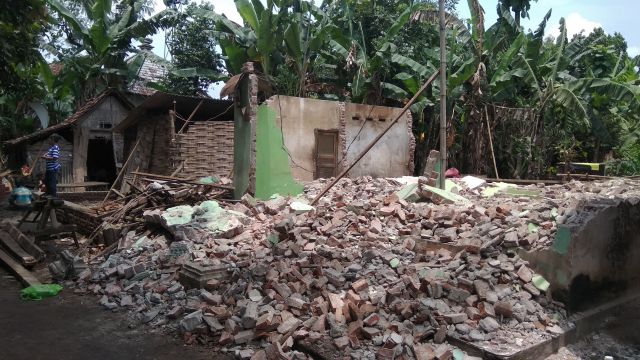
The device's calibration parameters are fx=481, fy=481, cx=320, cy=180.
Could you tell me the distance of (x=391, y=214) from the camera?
6680mm

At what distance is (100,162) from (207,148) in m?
9.31

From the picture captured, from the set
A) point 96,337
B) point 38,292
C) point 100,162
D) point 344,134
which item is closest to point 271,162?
point 344,134

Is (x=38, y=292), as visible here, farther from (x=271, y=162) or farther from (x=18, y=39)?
(x=271, y=162)

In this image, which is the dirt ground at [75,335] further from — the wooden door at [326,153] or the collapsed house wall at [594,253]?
the wooden door at [326,153]

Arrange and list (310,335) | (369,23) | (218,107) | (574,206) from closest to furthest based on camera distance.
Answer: (310,335) → (574,206) → (218,107) → (369,23)

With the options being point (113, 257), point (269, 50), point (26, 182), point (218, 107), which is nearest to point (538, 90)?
point (269, 50)

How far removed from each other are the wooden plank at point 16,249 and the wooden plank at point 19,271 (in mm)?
87

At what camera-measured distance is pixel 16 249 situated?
7.79 meters

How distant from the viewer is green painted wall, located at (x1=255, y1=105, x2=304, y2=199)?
338 inches

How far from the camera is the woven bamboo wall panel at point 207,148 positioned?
1130 cm

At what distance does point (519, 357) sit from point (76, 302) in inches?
199

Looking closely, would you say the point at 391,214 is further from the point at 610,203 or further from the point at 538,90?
the point at 538,90

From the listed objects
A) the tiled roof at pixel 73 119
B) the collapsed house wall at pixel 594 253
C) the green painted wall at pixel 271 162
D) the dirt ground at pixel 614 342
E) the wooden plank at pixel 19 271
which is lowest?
the dirt ground at pixel 614 342

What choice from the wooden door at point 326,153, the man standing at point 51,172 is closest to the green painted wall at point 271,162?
the wooden door at point 326,153
